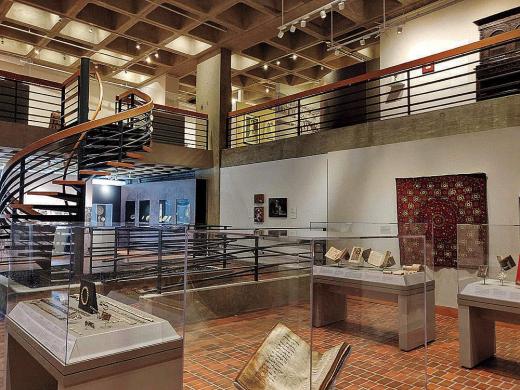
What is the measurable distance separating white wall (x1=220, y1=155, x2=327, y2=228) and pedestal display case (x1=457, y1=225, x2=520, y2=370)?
352cm

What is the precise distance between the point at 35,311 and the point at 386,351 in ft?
8.13

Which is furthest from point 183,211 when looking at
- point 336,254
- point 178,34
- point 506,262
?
point 506,262

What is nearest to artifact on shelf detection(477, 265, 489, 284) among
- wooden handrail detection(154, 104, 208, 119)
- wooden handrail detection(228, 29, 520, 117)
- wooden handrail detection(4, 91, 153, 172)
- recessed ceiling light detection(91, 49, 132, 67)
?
wooden handrail detection(228, 29, 520, 117)

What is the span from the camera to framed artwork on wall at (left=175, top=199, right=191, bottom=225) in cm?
1095

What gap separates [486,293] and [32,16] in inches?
391

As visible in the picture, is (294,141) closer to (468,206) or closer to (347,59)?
(468,206)

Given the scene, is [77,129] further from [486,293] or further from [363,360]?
[486,293]

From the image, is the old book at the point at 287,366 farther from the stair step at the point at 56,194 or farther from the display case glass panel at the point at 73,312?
the stair step at the point at 56,194

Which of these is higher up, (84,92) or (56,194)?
(84,92)

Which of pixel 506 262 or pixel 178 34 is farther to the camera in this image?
pixel 178 34

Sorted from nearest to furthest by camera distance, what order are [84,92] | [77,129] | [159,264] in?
[159,264] → [77,129] → [84,92]

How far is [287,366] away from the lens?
2221 mm

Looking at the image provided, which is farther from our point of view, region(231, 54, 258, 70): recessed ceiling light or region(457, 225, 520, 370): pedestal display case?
region(231, 54, 258, 70): recessed ceiling light

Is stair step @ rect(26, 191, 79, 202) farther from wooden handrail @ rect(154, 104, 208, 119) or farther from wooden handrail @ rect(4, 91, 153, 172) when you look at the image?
wooden handrail @ rect(154, 104, 208, 119)
